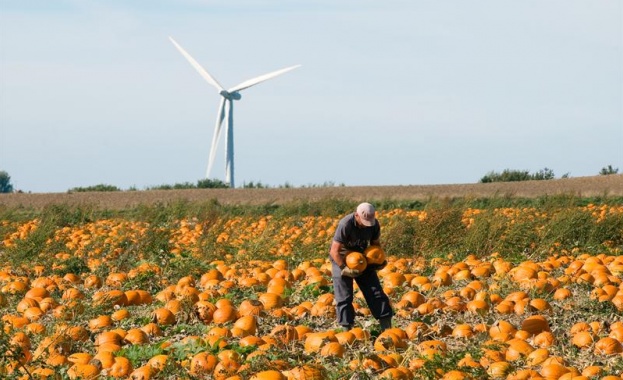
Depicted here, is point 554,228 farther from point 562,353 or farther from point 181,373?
point 181,373

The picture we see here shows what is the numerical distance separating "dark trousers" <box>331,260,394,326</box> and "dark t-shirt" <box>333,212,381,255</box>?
0.21 m

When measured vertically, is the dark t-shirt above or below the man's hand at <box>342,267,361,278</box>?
above

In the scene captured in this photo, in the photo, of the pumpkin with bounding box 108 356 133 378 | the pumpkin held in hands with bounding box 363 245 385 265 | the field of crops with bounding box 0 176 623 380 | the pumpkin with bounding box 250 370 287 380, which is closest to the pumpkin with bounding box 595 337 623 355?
the field of crops with bounding box 0 176 623 380

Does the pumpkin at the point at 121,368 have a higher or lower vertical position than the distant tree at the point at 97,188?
lower

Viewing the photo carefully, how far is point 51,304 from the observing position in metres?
9.20

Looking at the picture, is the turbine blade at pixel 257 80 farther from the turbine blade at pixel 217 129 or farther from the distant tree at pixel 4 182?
the distant tree at pixel 4 182

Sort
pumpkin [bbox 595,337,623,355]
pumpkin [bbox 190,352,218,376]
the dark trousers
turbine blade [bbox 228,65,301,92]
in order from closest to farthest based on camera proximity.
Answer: pumpkin [bbox 190,352,218,376]
pumpkin [bbox 595,337,623,355]
the dark trousers
turbine blade [bbox 228,65,301,92]

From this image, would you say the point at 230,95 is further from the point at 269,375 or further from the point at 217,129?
the point at 269,375

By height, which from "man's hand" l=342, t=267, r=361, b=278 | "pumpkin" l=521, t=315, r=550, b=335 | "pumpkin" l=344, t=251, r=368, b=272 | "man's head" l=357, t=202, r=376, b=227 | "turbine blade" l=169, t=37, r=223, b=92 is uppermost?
"turbine blade" l=169, t=37, r=223, b=92

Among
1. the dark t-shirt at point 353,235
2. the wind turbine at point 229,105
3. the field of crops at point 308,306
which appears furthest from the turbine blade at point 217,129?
the dark t-shirt at point 353,235

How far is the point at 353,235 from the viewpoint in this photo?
8336mm

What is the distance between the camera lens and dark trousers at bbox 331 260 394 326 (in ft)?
26.5

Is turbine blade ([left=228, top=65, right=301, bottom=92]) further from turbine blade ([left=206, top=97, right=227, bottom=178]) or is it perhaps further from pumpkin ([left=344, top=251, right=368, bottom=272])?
pumpkin ([left=344, top=251, right=368, bottom=272])

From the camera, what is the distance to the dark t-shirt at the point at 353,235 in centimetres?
830
